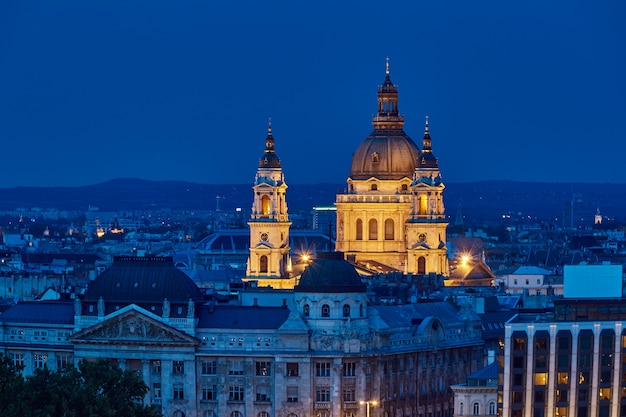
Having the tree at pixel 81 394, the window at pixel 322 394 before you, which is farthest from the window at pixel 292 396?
the tree at pixel 81 394

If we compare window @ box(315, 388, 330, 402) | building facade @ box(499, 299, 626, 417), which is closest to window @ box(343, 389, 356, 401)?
window @ box(315, 388, 330, 402)

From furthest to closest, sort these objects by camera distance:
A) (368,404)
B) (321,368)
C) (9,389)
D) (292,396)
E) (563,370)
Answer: (321,368) < (292,396) < (368,404) < (563,370) < (9,389)

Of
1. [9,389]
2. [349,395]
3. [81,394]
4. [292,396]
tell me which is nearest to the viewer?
[81,394]

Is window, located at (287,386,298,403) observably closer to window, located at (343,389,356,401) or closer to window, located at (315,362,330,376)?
window, located at (315,362,330,376)

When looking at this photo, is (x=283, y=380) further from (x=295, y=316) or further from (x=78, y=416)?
(x=78, y=416)

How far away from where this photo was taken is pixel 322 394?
19888 cm

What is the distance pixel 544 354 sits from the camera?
184000 mm

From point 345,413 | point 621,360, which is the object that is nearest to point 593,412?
point 621,360

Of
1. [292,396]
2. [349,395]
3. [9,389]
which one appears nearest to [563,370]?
[349,395]

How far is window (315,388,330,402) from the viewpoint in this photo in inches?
7820

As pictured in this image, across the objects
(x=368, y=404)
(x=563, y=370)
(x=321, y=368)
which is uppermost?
(x=563, y=370)

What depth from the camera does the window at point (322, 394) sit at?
19862 centimetres

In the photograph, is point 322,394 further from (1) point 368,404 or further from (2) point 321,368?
(1) point 368,404

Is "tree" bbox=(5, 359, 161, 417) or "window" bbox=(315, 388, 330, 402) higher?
"tree" bbox=(5, 359, 161, 417)
